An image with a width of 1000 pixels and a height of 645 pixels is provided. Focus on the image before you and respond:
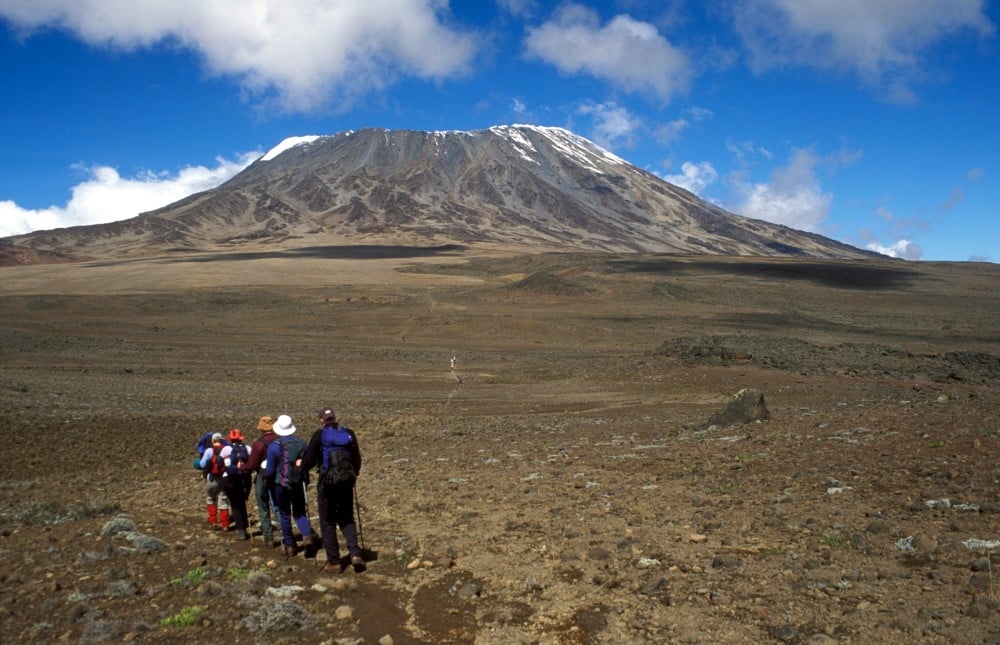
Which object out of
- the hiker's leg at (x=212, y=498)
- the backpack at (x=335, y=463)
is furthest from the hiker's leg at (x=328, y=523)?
the hiker's leg at (x=212, y=498)

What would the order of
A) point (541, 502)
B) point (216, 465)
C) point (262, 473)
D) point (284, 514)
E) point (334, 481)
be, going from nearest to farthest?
point (334, 481) → point (284, 514) → point (262, 473) → point (216, 465) → point (541, 502)

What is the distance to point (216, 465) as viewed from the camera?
9.64m

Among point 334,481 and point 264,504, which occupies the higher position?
point 334,481

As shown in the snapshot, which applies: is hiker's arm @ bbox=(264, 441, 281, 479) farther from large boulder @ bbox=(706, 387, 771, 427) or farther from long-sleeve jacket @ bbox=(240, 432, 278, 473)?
large boulder @ bbox=(706, 387, 771, 427)

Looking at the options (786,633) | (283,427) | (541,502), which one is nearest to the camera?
(786,633)

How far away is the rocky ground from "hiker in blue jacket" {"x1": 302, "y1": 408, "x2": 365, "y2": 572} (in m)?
0.39

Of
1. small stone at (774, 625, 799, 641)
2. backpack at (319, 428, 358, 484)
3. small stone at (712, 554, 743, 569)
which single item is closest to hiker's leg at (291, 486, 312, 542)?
backpack at (319, 428, 358, 484)

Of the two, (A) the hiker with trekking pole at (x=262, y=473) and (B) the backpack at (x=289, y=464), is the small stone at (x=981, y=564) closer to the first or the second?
(B) the backpack at (x=289, y=464)

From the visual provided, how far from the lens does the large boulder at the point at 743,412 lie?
16.4 meters

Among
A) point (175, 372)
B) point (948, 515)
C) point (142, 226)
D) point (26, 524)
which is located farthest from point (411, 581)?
point (142, 226)

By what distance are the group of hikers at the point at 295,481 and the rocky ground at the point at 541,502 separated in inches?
15.2

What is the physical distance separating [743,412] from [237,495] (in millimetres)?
11522

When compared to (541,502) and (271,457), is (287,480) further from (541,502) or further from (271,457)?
(541,502)

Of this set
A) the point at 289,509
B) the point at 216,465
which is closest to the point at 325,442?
the point at 289,509
